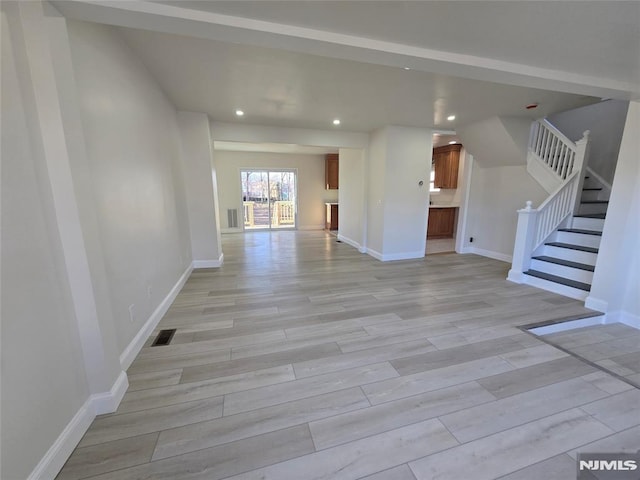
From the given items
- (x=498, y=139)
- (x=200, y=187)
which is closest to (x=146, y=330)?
(x=200, y=187)

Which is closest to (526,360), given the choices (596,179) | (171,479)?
(171,479)

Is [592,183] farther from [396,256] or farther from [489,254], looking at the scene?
[396,256]

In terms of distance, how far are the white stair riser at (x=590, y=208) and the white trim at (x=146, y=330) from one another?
602cm

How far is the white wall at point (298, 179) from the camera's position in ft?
24.9

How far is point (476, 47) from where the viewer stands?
1.62 metres

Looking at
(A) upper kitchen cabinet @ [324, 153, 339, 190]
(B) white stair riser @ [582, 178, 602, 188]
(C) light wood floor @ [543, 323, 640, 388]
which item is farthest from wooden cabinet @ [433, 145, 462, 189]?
(C) light wood floor @ [543, 323, 640, 388]

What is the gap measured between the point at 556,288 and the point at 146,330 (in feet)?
15.2

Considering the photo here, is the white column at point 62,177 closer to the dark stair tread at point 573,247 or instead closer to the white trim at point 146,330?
the white trim at point 146,330

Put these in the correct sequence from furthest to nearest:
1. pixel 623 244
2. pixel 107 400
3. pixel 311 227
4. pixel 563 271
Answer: pixel 311 227 < pixel 563 271 < pixel 623 244 < pixel 107 400

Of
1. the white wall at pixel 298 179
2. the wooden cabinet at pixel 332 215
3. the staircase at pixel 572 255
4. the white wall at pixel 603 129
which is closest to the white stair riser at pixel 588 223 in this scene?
the staircase at pixel 572 255

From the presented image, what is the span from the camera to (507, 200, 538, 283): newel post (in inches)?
136

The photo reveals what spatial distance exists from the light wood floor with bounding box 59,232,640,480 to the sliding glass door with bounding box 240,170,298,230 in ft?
18.2

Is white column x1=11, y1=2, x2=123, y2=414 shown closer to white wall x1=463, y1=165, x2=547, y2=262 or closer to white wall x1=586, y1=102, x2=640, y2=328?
white wall x1=586, y1=102, x2=640, y2=328

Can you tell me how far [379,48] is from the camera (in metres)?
1.56
